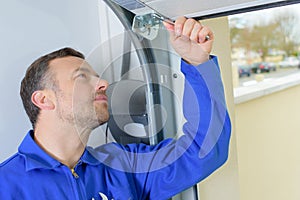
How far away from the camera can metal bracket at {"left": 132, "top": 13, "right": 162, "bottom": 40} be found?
1006 millimetres

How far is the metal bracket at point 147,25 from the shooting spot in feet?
3.30

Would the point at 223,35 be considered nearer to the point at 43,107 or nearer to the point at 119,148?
the point at 119,148

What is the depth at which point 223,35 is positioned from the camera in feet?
4.39

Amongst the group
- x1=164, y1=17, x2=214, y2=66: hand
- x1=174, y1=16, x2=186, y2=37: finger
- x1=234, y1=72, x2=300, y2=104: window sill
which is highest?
x1=174, y1=16, x2=186, y2=37: finger

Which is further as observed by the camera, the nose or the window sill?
the window sill

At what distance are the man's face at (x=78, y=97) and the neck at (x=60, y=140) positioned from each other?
0.03 m

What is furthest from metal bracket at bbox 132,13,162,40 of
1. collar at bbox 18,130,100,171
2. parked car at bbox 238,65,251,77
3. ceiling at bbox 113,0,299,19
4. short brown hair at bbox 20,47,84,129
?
parked car at bbox 238,65,251,77

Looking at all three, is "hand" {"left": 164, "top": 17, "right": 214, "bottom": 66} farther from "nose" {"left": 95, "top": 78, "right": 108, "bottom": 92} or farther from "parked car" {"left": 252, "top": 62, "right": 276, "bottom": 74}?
"parked car" {"left": 252, "top": 62, "right": 276, "bottom": 74}

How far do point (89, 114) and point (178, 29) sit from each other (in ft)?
1.25

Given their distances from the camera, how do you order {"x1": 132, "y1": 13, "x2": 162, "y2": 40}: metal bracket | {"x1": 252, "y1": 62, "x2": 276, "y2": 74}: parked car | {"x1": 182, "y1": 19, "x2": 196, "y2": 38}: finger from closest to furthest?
{"x1": 182, "y1": 19, "x2": 196, "y2": 38}: finger < {"x1": 132, "y1": 13, "x2": 162, "y2": 40}: metal bracket < {"x1": 252, "y1": 62, "x2": 276, "y2": 74}: parked car

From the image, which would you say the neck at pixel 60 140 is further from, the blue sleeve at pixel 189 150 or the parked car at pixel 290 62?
the parked car at pixel 290 62

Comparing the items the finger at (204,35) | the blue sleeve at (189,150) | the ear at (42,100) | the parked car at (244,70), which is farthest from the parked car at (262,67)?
the ear at (42,100)

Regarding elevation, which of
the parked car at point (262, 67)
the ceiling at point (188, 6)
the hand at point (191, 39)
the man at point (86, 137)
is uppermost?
the ceiling at point (188, 6)

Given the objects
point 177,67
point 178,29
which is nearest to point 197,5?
point 178,29
